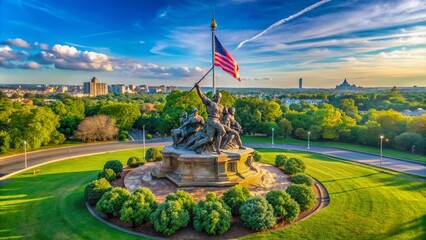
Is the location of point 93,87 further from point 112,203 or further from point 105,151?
point 112,203

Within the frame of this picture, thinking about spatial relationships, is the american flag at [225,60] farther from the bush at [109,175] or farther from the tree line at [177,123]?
the tree line at [177,123]

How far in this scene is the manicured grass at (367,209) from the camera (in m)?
13.0

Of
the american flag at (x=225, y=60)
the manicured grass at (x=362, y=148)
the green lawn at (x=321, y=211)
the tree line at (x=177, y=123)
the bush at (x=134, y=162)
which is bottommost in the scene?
the manicured grass at (x=362, y=148)

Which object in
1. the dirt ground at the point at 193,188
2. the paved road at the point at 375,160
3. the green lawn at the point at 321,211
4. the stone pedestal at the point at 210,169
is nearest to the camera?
the dirt ground at the point at 193,188

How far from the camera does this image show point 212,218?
12555 mm

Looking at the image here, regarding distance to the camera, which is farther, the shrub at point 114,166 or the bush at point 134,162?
the bush at point 134,162

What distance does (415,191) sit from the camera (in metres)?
19.5

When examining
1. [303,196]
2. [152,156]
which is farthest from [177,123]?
A: [303,196]

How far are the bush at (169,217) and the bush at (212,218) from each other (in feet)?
2.14

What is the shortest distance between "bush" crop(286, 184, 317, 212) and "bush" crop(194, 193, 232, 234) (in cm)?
446

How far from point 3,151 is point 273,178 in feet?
111

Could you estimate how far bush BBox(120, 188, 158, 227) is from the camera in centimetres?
1348

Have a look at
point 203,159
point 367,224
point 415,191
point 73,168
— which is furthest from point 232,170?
point 73,168

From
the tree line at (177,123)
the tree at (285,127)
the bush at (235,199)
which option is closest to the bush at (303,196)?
the bush at (235,199)
